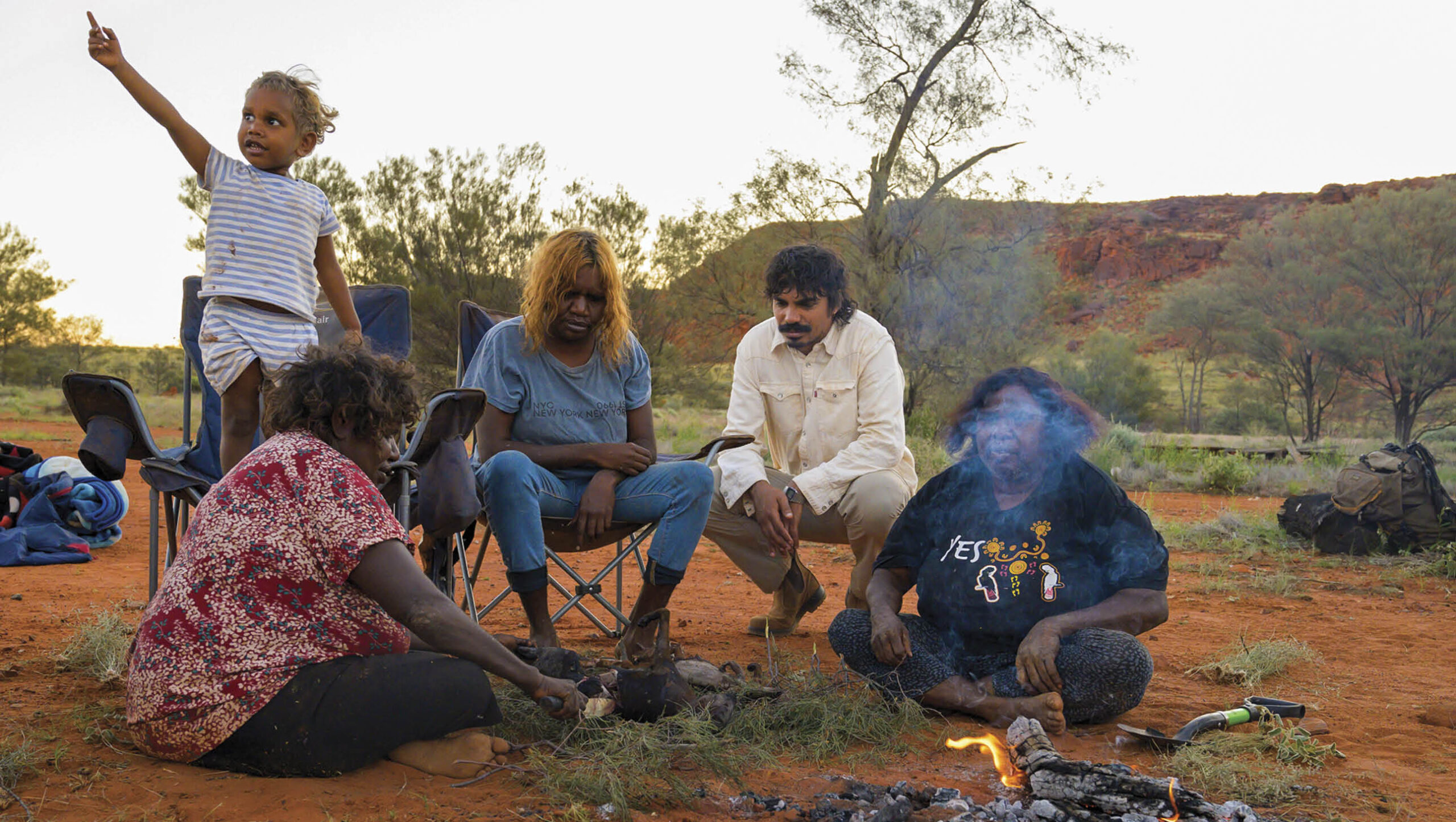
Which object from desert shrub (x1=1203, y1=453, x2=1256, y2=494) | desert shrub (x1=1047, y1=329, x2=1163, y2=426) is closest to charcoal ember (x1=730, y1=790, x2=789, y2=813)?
desert shrub (x1=1203, y1=453, x2=1256, y2=494)

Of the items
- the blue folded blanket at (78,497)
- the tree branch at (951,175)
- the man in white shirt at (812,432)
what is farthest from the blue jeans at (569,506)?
the tree branch at (951,175)

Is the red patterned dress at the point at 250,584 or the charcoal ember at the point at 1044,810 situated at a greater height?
the red patterned dress at the point at 250,584

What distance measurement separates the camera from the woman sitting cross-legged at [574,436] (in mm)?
3348

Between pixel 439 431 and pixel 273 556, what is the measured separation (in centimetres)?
106

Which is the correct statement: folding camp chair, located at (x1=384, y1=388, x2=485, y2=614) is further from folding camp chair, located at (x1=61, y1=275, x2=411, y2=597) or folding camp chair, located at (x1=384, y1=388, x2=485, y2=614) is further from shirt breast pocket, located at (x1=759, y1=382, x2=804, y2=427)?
shirt breast pocket, located at (x1=759, y1=382, x2=804, y2=427)

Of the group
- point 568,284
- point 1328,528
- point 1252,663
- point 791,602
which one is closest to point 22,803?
point 568,284

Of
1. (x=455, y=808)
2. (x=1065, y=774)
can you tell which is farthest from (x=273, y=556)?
(x=1065, y=774)

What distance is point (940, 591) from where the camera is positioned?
3135mm

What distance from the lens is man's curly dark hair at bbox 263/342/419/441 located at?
2.36 metres

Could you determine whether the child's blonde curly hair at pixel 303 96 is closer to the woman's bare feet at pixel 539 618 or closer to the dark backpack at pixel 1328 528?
the woman's bare feet at pixel 539 618

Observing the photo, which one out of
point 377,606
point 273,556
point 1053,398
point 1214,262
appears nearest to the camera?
point 273,556

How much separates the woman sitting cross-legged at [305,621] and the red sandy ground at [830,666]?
0.11m

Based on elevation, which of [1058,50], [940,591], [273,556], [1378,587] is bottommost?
[1378,587]

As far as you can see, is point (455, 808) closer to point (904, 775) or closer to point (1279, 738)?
point (904, 775)
